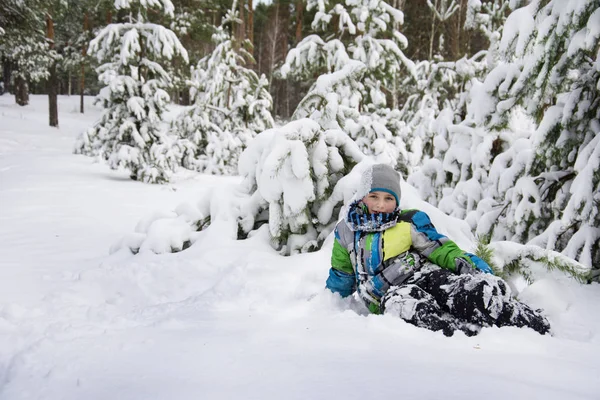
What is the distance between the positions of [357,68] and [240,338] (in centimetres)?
404

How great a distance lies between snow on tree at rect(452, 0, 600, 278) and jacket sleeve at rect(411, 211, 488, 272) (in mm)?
1083

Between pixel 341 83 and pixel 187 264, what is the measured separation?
2.93 metres

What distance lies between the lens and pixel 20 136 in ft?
55.3

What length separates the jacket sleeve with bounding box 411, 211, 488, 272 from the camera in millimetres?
2232

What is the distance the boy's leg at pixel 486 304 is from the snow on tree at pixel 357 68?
2879 millimetres

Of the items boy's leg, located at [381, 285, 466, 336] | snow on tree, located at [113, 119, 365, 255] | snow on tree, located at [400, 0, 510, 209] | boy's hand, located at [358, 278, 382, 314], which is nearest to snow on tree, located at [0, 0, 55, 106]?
snow on tree, located at [113, 119, 365, 255]

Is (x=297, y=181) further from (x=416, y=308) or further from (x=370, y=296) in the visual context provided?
(x=416, y=308)

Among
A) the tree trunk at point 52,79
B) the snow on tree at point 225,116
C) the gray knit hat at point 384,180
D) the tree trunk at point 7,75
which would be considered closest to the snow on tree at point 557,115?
the gray knit hat at point 384,180

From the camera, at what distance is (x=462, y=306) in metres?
1.90

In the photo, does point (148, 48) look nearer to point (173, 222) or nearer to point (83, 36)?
point (173, 222)

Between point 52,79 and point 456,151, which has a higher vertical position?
point 52,79

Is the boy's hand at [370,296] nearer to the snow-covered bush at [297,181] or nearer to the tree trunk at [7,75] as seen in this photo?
the snow-covered bush at [297,181]

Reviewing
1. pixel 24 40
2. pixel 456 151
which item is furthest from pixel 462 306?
pixel 24 40

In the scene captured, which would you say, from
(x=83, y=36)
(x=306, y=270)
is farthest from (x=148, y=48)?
(x=83, y=36)
